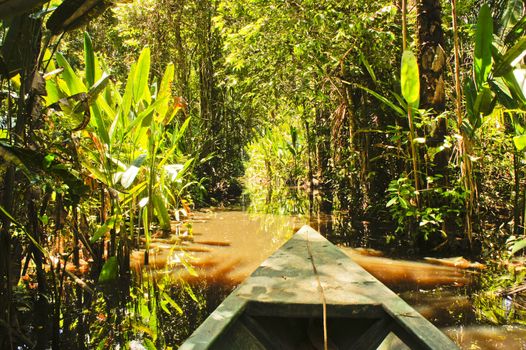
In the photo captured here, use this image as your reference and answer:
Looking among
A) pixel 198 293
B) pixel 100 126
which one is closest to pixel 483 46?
pixel 198 293

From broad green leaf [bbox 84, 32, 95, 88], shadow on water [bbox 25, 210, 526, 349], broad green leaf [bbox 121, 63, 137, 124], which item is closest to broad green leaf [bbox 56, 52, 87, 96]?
broad green leaf [bbox 84, 32, 95, 88]

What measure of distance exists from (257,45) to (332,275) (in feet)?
15.7

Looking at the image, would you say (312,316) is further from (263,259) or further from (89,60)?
(89,60)

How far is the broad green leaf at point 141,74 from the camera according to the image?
12.4ft

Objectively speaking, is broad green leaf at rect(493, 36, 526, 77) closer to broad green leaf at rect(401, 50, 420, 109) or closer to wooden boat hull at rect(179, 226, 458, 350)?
broad green leaf at rect(401, 50, 420, 109)

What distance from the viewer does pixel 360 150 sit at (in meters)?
6.38

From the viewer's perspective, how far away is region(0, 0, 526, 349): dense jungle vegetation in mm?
2340

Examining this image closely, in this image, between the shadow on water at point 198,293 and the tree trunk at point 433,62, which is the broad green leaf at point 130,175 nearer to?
the shadow on water at point 198,293

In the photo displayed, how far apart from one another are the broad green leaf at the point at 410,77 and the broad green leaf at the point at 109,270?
9.51 ft

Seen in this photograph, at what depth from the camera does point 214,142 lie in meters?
9.76

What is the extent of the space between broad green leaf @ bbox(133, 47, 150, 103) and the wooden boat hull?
6.55 ft

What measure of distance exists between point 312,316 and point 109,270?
1.81 meters

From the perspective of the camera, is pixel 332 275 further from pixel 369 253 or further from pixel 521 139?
pixel 369 253

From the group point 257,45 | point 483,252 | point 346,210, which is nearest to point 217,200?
point 346,210
